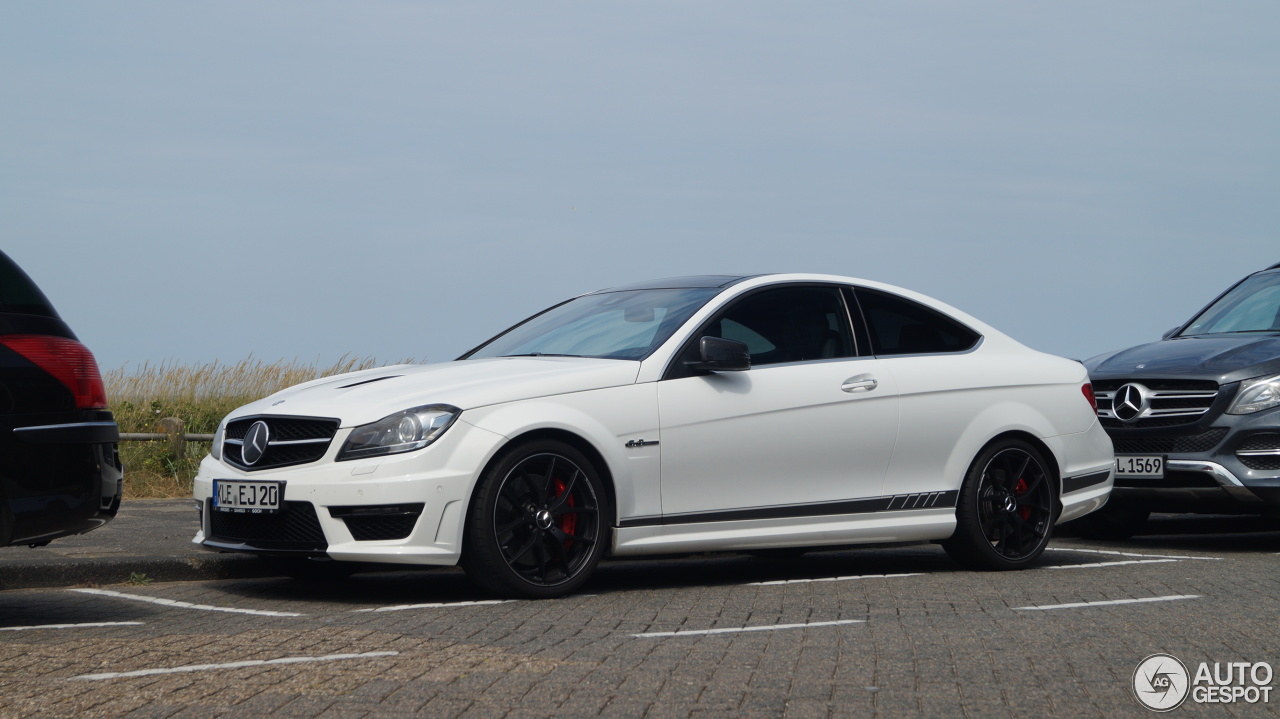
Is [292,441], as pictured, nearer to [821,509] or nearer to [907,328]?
[821,509]

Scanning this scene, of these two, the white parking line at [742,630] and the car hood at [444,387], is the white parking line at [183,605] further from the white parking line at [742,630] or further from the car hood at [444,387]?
the white parking line at [742,630]

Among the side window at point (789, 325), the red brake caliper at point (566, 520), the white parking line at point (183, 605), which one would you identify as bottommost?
the white parking line at point (183, 605)

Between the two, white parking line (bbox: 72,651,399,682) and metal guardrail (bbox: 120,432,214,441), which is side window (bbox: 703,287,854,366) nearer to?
white parking line (bbox: 72,651,399,682)

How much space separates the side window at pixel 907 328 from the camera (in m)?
8.08

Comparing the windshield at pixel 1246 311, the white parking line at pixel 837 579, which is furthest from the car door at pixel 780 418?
the windshield at pixel 1246 311

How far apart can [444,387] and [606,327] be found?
1.35 meters

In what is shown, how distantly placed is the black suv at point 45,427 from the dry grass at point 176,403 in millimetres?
7532

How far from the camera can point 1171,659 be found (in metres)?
5.11

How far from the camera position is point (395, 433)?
6375mm

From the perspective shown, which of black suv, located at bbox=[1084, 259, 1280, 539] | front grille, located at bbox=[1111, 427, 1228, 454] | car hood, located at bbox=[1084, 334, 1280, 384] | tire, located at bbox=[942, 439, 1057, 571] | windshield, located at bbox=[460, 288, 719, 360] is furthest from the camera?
car hood, located at bbox=[1084, 334, 1280, 384]

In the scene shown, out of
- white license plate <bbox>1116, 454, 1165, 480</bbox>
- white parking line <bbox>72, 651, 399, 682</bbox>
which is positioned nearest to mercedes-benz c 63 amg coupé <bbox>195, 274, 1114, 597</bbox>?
white license plate <bbox>1116, 454, 1165, 480</bbox>

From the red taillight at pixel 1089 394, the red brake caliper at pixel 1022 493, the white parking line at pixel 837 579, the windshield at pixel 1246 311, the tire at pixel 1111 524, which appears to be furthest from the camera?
the tire at pixel 1111 524

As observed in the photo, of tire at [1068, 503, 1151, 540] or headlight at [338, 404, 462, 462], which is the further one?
tire at [1068, 503, 1151, 540]

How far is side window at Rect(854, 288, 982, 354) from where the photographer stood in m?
8.08
